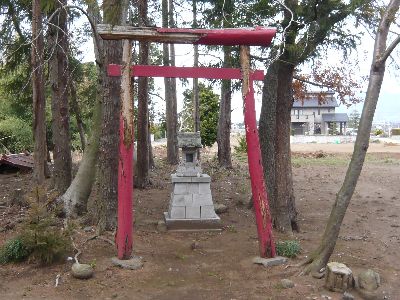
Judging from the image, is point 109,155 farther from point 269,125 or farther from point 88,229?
point 269,125

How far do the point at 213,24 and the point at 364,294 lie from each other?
18.0ft

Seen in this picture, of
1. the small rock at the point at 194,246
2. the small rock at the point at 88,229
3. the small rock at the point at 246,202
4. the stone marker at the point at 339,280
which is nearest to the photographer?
the stone marker at the point at 339,280

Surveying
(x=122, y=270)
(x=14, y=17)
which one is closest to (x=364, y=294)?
(x=122, y=270)

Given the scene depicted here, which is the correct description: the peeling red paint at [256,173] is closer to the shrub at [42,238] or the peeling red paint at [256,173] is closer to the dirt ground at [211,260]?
the dirt ground at [211,260]

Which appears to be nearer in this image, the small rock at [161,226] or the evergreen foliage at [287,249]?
the evergreen foliage at [287,249]

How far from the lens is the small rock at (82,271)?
20.3 ft

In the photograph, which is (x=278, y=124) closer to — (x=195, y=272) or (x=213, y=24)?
(x=213, y=24)

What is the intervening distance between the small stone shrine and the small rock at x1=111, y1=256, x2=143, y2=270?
239 centimetres

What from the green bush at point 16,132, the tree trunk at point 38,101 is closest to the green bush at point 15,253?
the tree trunk at point 38,101

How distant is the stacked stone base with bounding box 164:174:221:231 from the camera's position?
30.3ft

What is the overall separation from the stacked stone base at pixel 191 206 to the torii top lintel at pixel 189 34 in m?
3.47

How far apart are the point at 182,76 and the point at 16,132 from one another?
18.9 metres

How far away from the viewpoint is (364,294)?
19.1 feet

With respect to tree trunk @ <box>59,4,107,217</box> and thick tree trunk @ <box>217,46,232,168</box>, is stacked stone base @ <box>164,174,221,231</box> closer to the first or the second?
tree trunk @ <box>59,4,107,217</box>
